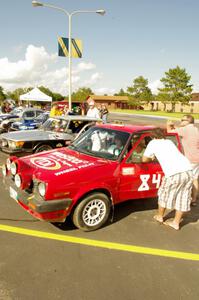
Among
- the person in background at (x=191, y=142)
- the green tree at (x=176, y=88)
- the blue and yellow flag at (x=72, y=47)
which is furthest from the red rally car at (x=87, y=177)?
the green tree at (x=176, y=88)

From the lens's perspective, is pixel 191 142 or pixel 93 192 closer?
pixel 93 192

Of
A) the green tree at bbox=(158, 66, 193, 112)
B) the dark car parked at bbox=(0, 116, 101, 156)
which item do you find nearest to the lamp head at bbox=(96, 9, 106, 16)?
the dark car parked at bbox=(0, 116, 101, 156)

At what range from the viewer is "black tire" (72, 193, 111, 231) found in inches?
144

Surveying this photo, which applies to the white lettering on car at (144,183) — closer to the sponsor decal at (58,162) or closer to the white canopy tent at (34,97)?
the sponsor decal at (58,162)

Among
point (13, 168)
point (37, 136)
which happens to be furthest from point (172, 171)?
point (37, 136)

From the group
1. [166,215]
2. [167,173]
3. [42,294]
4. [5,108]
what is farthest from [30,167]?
[5,108]

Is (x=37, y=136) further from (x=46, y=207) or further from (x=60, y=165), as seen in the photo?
(x=46, y=207)

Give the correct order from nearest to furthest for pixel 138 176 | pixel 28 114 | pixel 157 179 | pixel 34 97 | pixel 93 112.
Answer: pixel 138 176 → pixel 157 179 → pixel 93 112 → pixel 28 114 → pixel 34 97

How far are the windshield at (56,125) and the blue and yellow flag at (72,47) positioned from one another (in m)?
6.94

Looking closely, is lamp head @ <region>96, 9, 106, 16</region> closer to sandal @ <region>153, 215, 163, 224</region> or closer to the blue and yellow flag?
the blue and yellow flag

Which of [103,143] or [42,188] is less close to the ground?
[103,143]

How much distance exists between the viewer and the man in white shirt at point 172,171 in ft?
12.2

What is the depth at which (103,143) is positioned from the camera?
455 centimetres

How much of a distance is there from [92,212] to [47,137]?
14.3ft
